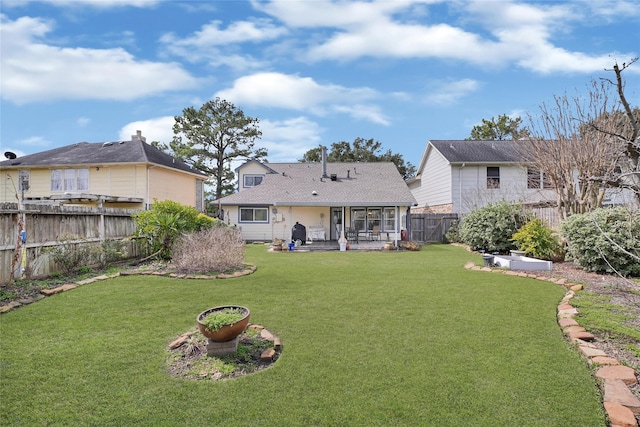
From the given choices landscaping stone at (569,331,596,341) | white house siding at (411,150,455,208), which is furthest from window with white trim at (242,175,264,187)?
landscaping stone at (569,331,596,341)

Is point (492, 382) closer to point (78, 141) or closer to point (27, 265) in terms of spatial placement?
point (27, 265)

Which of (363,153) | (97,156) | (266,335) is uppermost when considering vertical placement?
(363,153)

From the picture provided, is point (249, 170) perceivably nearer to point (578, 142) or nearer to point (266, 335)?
point (578, 142)

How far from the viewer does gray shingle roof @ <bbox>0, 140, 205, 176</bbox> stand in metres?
18.9

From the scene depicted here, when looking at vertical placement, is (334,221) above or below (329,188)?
below

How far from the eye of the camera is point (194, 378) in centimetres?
334

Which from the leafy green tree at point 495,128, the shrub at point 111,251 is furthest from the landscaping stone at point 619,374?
the leafy green tree at point 495,128

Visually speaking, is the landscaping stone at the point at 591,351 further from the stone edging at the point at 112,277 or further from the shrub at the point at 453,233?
the shrub at the point at 453,233

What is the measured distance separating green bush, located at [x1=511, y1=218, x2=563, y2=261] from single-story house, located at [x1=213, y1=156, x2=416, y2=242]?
20.9 ft

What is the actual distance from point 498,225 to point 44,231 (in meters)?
14.0

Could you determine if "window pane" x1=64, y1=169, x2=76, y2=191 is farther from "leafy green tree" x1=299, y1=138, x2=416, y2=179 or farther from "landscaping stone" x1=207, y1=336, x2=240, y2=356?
"leafy green tree" x1=299, y1=138, x2=416, y2=179

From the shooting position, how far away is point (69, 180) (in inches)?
761

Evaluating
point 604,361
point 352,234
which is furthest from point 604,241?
point 352,234

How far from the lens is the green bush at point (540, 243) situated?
1045cm
